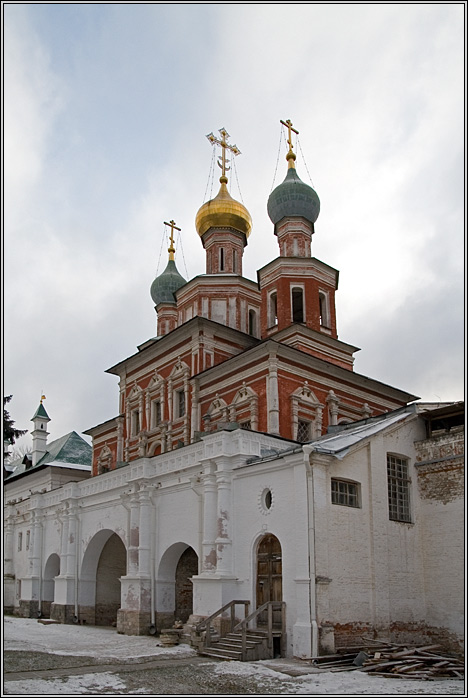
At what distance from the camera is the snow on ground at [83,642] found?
51.4 feet

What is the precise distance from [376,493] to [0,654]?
9657 millimetres

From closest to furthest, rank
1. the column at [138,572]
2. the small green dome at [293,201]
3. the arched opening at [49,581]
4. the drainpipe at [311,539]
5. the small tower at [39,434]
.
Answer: the drainpipe at [311,539] → the column at [138,572] → the arched opening at [49,581] → the small green dome at [293,201] → the small tower at [39,434]

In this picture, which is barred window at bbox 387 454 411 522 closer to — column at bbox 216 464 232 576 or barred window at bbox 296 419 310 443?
column at bbox 216 464 232 576

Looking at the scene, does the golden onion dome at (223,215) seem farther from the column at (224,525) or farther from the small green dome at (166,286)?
the column at (224,525)

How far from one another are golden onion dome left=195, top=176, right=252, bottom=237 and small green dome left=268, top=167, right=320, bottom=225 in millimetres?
2417

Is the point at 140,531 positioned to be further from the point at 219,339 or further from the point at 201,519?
the point at 219,339

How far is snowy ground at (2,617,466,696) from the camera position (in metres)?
11.2

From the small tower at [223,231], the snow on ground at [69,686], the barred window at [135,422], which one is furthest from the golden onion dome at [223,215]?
the snow on ground at [69,686]

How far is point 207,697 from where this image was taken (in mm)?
10680

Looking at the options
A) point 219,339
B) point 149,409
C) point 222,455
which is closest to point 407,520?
point 222,455

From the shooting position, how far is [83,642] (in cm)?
1820

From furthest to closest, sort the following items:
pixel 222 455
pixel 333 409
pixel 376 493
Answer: pixel 333 409
pixel 222 455
pixel 376 493

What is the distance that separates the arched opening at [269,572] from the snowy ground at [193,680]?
188cm

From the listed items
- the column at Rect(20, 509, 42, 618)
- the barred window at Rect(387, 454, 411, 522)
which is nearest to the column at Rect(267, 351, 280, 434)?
the barred window at Rect(387, 454, 411, 522)
